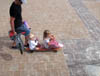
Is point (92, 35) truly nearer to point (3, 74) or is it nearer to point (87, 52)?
point (87, 52)

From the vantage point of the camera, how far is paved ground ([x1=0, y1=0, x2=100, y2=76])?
19.6ft

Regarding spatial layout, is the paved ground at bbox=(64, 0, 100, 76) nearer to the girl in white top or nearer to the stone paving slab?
the stone paving slab

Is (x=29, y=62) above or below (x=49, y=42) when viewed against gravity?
below

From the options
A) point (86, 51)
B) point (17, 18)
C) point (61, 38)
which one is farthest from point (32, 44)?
point (86, 51)

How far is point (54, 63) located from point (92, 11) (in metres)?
5.39

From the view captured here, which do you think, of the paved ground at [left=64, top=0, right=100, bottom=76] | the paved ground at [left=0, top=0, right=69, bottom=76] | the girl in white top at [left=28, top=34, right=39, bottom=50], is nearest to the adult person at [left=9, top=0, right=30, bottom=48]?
the girl in white top at [left=28, top=34, right=39, bottom=50]

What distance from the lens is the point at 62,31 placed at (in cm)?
832

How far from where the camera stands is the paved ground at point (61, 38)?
5.99m

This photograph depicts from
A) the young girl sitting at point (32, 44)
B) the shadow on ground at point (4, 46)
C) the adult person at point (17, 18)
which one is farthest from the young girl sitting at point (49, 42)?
the shadow on ground at point (4, 46)

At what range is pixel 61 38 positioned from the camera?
306 inches

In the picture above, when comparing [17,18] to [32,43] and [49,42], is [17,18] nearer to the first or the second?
[32,43]

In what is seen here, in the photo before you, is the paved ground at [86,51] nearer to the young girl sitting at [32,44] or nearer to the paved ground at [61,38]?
the paved ground at [61,38]

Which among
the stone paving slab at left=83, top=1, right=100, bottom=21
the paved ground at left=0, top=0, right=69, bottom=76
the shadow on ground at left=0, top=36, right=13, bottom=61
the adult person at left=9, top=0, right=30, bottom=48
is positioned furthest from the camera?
the stone paving slab at left=83, top=1, right=100, bottom=21

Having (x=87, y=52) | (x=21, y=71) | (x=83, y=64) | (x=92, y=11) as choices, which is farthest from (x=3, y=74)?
(x=92, y=11)
